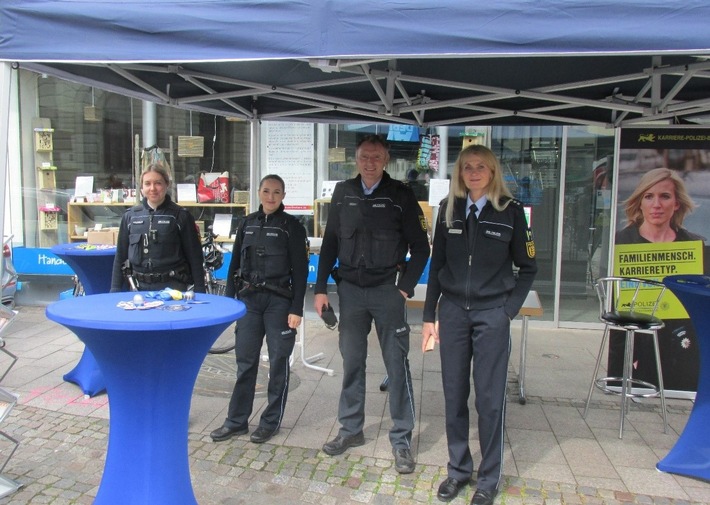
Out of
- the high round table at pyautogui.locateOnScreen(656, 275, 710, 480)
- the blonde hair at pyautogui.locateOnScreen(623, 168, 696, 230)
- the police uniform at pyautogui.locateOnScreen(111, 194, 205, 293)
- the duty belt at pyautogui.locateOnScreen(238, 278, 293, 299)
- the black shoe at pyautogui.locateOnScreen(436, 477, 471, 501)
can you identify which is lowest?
the black shoe at pyautogui.locateOnScreen(436, 477, 471, 501)

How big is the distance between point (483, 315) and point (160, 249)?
6.75 feet

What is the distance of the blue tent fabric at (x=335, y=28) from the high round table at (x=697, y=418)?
160 centimetres

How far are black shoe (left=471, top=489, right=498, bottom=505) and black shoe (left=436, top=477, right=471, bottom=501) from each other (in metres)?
0.11

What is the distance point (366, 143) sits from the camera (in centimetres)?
323

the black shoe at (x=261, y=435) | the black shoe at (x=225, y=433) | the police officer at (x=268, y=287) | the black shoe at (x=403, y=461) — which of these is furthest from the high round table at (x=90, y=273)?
the black shoe at (x=403, y=461)

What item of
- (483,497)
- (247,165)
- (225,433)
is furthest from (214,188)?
(483,497)

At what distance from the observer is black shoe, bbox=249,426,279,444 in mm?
3432

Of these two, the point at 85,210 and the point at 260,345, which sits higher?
the point at 85,210

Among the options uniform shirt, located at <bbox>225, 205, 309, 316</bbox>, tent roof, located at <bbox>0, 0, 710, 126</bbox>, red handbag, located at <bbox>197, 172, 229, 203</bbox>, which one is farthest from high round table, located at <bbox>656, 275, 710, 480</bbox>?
red handbag, located at <bbox>197, 172, 229, 203</bbox>

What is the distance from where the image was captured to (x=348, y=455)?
333 centimetres

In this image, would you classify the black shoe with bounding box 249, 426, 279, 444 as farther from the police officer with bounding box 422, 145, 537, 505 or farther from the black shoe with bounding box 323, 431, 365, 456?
the police officer with bounding box 422, 145, 537, 505

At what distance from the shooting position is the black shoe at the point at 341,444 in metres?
3.32

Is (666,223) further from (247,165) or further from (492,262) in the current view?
(247,165)

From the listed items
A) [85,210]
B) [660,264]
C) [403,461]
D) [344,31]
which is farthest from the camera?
[85,210]
